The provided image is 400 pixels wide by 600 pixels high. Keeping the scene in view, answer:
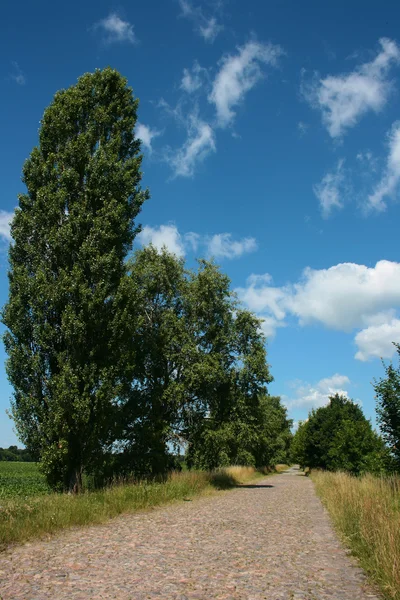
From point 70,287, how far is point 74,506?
735cm

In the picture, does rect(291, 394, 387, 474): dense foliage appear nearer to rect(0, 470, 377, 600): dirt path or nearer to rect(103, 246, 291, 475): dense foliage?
rect(103, 246, 291, 475): dense foliage

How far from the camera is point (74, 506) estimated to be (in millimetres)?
11477

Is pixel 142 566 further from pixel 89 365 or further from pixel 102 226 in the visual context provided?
pixel 102 226

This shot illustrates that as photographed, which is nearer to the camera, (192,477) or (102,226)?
(102,226)

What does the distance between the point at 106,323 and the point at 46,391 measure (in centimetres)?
317

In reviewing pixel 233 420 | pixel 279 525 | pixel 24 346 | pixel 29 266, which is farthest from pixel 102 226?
pixel 233 420

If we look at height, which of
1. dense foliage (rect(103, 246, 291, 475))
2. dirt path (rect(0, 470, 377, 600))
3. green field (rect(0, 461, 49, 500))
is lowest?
green field (rect(0, 461, 49, 500))

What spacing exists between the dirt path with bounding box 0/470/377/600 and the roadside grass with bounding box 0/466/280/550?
0.49m

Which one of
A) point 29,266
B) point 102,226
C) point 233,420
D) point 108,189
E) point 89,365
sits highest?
point 108,189

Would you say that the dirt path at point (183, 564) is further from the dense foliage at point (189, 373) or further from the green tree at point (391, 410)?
the dense foliage at point (189, 373)

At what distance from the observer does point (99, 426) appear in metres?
15.7

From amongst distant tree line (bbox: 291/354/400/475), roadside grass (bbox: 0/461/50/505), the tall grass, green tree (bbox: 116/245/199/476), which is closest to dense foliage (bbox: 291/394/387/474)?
distant tree line (bbox: 291/354/400/475)

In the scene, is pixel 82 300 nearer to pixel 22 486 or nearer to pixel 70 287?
pixel 70 287

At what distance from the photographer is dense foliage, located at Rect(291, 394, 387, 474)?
86.5ft
